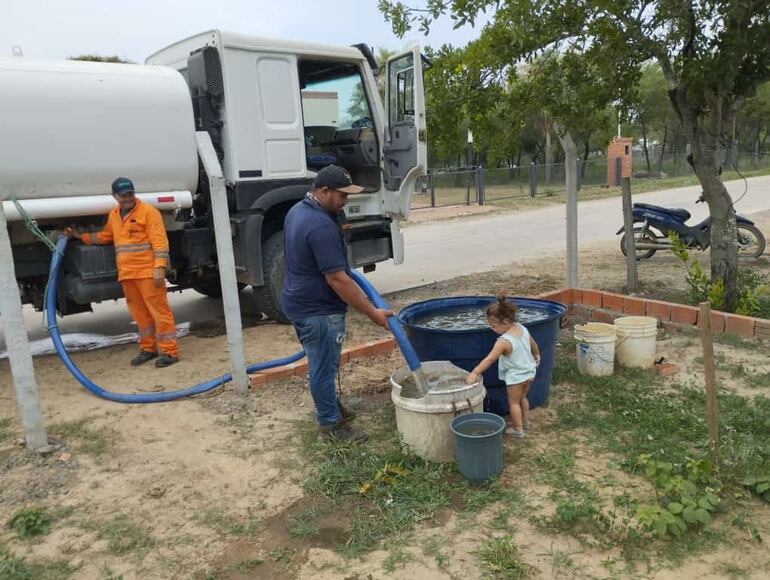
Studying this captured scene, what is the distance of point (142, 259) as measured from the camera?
5.40 m

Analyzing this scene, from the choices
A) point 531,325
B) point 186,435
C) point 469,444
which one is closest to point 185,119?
point 186,435

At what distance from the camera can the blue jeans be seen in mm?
3762

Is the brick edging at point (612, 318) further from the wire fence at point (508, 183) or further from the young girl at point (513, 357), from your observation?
the wire fence at point (508, 183)

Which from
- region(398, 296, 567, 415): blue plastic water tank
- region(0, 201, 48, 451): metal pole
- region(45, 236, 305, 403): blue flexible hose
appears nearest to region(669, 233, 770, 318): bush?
region(398, 296, 567, 415): blue plastic water tank

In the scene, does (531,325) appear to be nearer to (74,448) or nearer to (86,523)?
(86,523)

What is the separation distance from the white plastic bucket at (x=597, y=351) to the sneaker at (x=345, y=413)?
1744 millimetres

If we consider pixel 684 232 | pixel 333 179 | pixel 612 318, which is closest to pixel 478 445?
pixel 333 179

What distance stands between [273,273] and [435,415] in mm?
3577

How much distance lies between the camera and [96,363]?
19.0 ft

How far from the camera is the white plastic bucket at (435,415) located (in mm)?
3441

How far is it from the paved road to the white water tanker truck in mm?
1015

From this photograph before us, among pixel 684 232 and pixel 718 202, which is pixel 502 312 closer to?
pixel 718 202

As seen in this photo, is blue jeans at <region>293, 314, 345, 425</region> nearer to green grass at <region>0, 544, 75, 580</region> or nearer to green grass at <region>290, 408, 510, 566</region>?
green grass at <region>290, 408, 510, 566</region>

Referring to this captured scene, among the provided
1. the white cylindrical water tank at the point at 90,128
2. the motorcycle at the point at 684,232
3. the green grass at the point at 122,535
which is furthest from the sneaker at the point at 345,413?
the motorcycle at the point at 684,232
